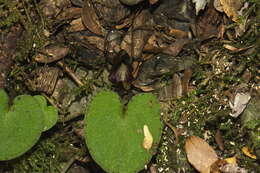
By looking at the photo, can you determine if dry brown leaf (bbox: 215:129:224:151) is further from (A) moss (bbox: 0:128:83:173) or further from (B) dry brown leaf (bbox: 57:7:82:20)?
(B) dry brown leaf (bbox: 57:7:82:20)

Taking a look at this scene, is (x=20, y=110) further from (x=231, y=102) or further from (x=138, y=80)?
(x=231, y=102)

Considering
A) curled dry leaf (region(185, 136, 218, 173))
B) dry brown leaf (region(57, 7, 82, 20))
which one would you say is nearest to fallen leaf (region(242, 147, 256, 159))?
A: curled dry leaf (region(185, 136, 218, 173))

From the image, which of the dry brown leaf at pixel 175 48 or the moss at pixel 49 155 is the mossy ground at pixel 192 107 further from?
the dry brown leaf at pixel 175 48

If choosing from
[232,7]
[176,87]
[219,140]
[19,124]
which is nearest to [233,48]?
[232,7]

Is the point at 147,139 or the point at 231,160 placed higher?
the point at 147,139

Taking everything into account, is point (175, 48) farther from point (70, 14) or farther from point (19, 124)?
point (19, 124)
